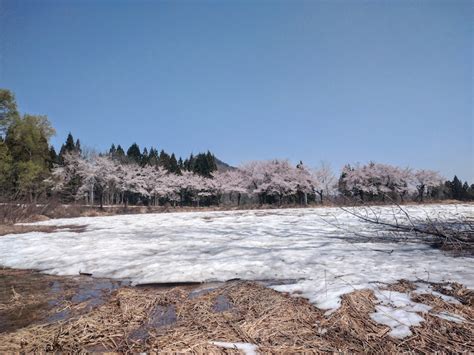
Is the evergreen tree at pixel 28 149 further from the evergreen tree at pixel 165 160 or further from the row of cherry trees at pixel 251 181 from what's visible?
the evergreen tree at pixel 165 160

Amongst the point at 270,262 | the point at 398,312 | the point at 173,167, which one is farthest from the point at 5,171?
the point at 173,167

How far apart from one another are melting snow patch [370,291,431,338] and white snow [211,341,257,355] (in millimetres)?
1081

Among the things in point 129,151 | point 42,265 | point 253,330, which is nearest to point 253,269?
point 253,330

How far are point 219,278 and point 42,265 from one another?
3568 mm

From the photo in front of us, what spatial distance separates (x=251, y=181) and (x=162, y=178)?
19.5 meters

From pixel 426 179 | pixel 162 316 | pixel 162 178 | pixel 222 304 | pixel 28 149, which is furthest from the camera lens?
pixel 162 178

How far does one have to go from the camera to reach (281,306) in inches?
103

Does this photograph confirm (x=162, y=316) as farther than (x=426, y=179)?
No

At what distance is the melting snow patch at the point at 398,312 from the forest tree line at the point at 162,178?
2938 cm

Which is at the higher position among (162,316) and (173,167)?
(173,167)

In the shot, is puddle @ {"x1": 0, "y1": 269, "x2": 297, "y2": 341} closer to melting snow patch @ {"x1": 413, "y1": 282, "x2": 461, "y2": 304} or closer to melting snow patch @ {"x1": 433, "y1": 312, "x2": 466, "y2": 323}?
melting snow patch @ {"x1": 413, "y1": 282, "x2": 461, "y2": 304}

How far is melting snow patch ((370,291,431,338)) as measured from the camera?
2074 millimetres

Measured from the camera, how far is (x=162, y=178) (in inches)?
2232

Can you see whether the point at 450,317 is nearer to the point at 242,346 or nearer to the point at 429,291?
the point at 429,291
